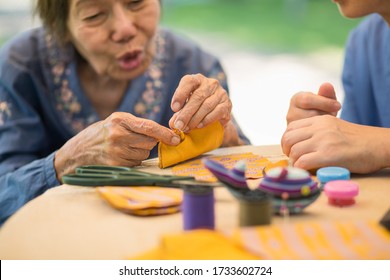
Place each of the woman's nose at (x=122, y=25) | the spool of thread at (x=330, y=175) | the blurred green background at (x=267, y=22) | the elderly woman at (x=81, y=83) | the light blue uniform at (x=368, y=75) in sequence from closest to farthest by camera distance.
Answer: the spool of thread at (x=330, y=175), the elderly woman at (x=81, y=83), the woman's nose at (x=122, y=25), the light blue uniform at (x=368, y=75), the blurred green background at (x=267, y=22)

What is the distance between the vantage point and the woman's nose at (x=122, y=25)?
171 cm

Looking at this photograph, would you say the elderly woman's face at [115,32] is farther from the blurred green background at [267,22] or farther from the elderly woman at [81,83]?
the blurred green background at [267,22]

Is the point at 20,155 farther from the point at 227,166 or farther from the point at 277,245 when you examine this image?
the point at 277,245

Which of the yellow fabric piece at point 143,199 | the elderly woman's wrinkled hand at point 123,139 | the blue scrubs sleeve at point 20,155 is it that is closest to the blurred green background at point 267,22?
the blue scrubs sleeve at point 20,155

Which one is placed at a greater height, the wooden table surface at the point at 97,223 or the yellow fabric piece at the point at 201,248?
the yellow fabric piece at the point at 201,248

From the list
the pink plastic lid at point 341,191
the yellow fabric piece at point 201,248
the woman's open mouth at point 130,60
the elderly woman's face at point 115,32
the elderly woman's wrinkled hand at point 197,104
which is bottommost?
the pink plastic lid at point 341,191

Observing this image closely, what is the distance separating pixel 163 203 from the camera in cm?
97

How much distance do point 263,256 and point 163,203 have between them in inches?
10.5

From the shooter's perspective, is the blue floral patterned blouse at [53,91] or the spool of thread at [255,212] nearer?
the spool of thread at [255,212]

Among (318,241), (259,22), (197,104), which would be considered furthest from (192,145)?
(259,22)

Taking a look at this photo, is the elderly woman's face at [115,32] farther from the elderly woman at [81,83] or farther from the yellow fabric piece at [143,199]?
the yellow fabric piece at [143,199]

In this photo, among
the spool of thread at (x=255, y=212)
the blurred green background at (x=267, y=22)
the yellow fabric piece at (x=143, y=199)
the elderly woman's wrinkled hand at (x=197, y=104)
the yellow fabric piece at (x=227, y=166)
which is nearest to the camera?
the spool of thread at (x=255, y=212)

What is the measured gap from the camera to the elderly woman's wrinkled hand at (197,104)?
4.43 feet
